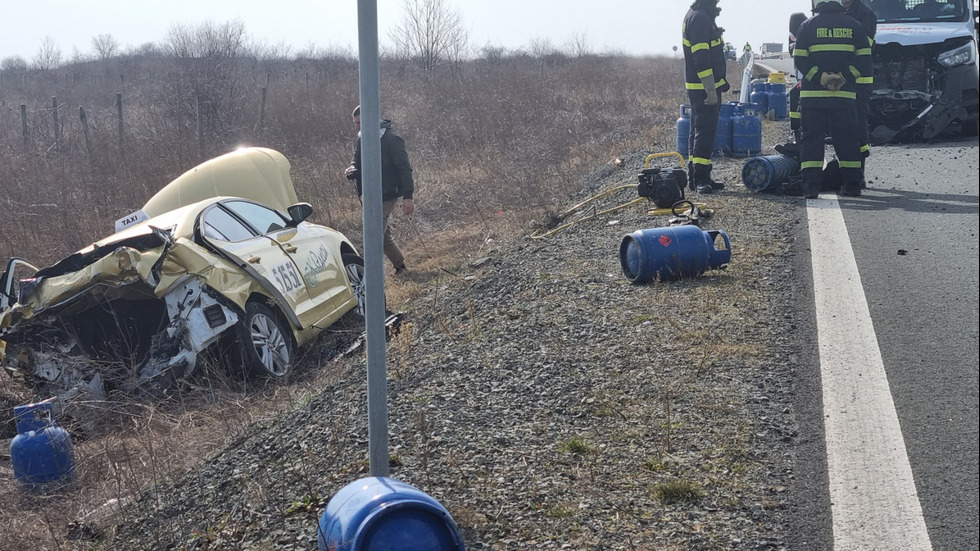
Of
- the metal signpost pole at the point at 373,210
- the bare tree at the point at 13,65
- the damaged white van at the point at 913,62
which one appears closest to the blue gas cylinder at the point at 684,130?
the damaged white van at the point at 913,62

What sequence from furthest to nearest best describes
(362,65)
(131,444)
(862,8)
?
(862,8)
(131,444)
(362,65)

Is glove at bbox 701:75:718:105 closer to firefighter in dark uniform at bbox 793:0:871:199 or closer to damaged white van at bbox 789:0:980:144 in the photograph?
firefighter in dark uniform at bbox 793:0:871:199

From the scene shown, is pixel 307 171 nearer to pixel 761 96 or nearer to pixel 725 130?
pixel 761 96

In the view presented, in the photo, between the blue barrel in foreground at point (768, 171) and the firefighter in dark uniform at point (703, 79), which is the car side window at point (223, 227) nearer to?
the firefighter in dark uniform at point (703, 79)

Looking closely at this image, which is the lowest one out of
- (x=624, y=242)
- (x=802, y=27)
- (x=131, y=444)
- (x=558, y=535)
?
(x=131, y=444)

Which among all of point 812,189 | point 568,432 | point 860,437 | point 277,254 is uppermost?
point 812,189

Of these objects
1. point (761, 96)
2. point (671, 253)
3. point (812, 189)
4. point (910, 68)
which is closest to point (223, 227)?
point (671, 253)

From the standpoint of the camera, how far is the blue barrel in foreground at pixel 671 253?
21.4 feet

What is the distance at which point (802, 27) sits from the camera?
9.04 meters

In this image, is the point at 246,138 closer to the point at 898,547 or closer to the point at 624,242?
the point at 624,242

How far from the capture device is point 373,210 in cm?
314

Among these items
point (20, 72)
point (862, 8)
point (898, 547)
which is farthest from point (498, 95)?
point (20, 72)

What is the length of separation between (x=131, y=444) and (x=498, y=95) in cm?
2054

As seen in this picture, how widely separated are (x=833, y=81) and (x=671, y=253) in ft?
11.6
